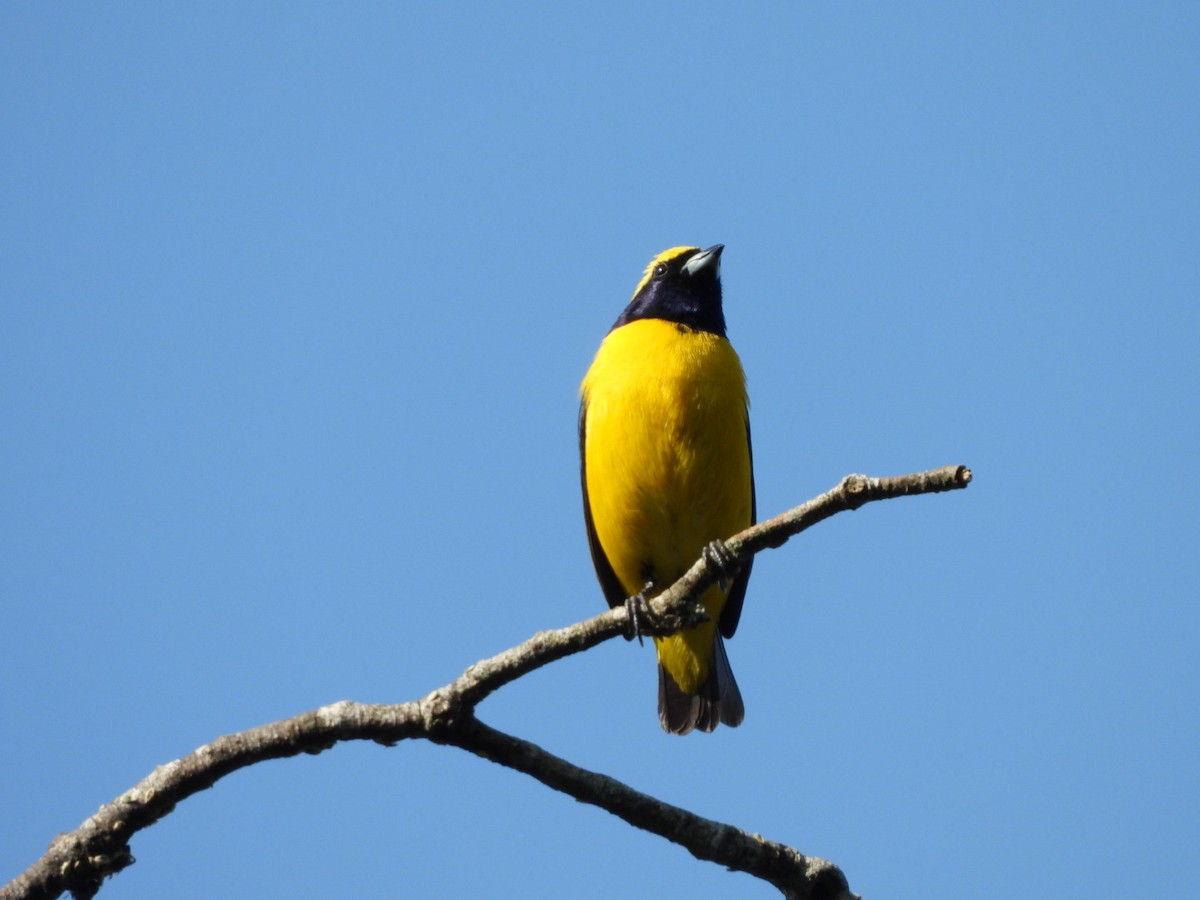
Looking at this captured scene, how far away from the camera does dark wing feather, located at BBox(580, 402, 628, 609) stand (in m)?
6.95

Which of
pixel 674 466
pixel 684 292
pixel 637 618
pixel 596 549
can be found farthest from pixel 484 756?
pixel 684 292

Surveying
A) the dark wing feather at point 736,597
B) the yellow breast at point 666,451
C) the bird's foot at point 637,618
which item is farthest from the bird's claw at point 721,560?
the dark wing feather at point 736,597

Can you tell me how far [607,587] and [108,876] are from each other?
153 inches

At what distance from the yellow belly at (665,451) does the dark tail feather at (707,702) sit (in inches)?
20.9

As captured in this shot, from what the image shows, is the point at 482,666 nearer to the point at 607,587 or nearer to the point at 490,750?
the point at 490,750

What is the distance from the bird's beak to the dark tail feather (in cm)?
220

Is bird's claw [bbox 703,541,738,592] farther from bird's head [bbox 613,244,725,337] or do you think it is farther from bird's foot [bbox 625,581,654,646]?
bird's head [bbox 613,244,725,337]

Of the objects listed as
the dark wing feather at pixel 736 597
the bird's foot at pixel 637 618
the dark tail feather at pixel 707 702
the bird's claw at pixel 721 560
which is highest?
the dark wing feather at pixel 736 597

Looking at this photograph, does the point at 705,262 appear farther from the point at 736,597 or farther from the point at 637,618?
the point at 637,618

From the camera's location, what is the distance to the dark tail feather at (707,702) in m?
7.04

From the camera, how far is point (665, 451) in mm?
6168

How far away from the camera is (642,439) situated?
244 inches

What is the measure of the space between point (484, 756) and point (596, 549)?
3.29 m

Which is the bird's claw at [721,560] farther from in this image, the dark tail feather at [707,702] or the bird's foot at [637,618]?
the dark tail feather at [707,702]
